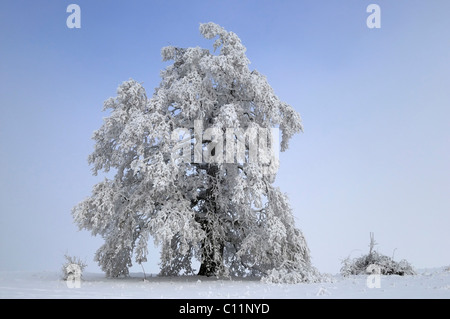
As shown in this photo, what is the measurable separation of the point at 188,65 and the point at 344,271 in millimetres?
9417

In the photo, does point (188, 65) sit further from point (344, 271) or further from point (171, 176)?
point (344, 271)

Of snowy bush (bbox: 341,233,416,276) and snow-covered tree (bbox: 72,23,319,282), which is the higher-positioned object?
snow-covered tree (bbox: 72,23,319,282)

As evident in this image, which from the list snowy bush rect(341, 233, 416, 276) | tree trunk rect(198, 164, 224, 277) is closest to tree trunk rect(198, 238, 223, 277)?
tree trunk rect(198, 164, 224, 277)

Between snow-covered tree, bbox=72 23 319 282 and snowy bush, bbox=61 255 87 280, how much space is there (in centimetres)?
68

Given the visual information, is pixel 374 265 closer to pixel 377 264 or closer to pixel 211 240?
pixel 377 264

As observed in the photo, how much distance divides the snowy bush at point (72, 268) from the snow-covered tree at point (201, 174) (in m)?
0.68

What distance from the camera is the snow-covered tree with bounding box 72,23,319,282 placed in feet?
47.8

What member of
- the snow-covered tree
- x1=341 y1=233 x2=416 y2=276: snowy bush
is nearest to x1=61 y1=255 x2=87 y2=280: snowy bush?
the snow-covered tree

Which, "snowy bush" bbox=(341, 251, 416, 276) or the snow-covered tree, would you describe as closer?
the snow-covered tree

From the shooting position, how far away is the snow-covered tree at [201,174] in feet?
47.8

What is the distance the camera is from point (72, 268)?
1505 centimetres

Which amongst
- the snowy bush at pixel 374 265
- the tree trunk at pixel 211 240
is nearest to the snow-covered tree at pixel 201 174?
the tree trunk at pixel 211 240

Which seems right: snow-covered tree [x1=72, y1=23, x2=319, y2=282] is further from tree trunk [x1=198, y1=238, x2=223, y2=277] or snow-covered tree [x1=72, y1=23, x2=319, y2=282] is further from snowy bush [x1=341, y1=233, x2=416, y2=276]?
snowy bush [x1=341, y1=233, x2=416, y2=276]

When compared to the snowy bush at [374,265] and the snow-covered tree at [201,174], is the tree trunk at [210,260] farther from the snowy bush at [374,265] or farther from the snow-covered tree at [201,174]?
the snowy bush at [374,265]
